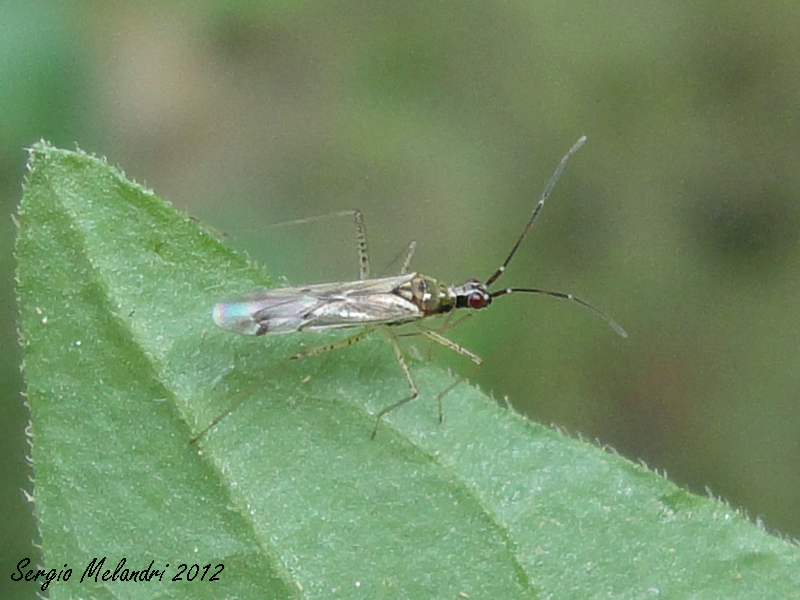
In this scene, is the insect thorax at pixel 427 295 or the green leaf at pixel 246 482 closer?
the green leaf at pixel 246 482

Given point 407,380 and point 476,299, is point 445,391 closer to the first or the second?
point 407,380

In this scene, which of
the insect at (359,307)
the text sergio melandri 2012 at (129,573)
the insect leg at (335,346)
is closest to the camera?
the text sergio melandri 2012 at (129,573)

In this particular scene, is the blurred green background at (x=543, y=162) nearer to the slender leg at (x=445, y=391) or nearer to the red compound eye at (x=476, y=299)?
the red compound eye at (x=476, y=299)

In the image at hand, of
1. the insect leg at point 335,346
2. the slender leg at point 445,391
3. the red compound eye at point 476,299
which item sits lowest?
the red compound eye at point 476,299

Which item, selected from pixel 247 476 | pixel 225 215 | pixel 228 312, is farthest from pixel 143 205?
pixel 225 215

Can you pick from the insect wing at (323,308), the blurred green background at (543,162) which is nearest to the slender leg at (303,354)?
the insect wing at (323,308)
